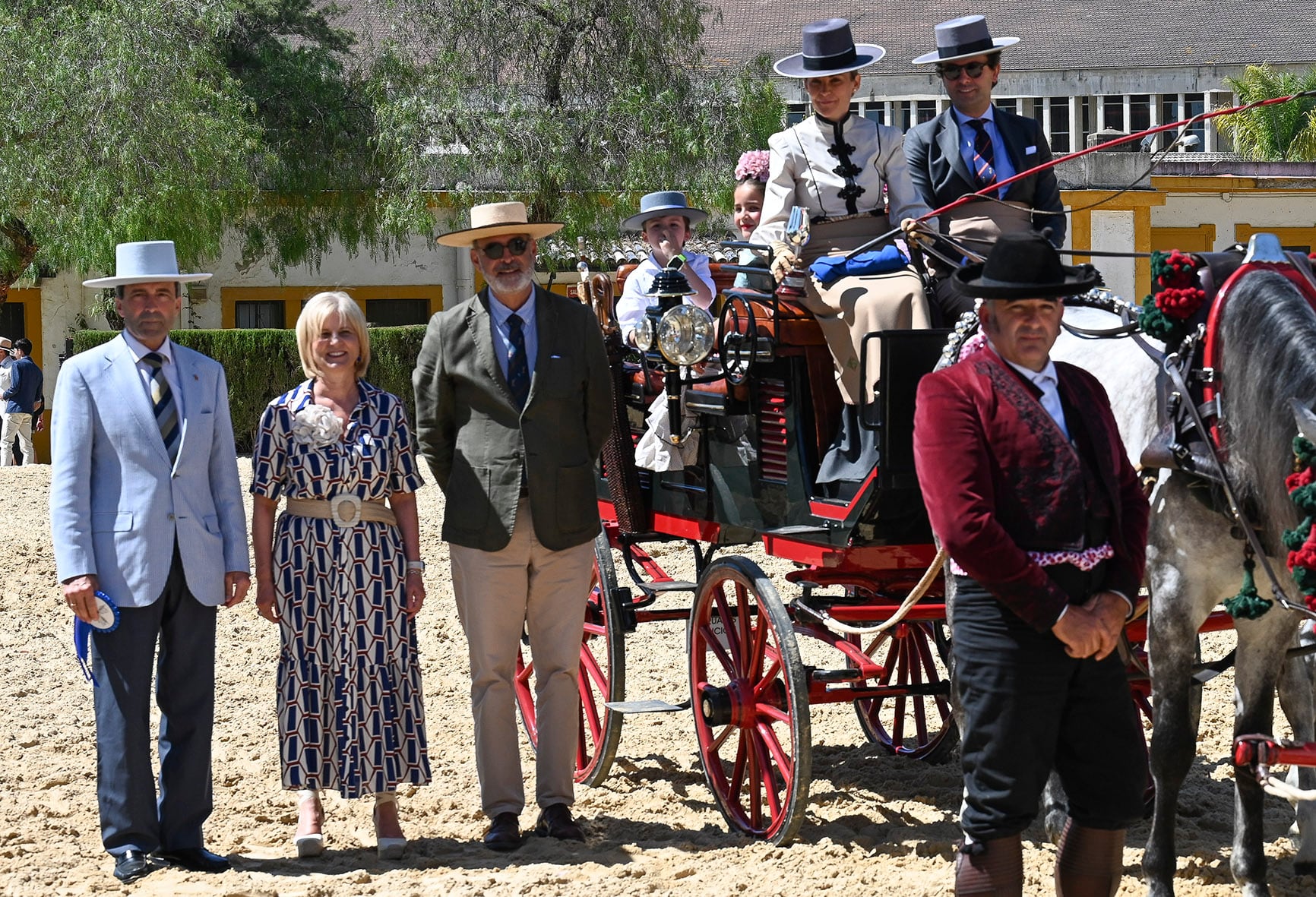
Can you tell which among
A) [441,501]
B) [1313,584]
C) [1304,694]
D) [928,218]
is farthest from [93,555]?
[441,501]

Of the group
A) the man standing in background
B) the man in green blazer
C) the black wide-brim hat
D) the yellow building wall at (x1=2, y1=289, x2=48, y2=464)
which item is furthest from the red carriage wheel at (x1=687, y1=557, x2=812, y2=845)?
Result: the yellow building wall at (x1=2, y1=289, x2=48, y2=464)

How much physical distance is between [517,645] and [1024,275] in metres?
2.44

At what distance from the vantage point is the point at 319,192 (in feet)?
77.8

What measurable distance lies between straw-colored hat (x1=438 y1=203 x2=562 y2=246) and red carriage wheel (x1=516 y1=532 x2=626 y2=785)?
3.74ft

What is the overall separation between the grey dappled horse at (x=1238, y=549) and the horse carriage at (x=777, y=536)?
0.03 m

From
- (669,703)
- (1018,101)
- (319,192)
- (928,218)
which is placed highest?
(1018,101)

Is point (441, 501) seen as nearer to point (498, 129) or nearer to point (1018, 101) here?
point (498, 129)

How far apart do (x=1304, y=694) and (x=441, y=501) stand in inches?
323

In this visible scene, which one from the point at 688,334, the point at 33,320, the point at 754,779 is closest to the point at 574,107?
the point at 33,320

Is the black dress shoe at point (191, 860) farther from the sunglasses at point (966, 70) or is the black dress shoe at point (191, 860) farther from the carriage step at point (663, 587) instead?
the sunglasses at point (966, 70)

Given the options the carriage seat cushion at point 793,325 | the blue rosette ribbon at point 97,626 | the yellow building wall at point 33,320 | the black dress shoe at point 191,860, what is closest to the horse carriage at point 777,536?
the carriage seat cushion at point 793,325

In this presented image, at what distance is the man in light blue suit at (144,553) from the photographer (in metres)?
4.63

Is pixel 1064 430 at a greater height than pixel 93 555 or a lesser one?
greater

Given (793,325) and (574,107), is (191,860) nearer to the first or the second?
(793,325)
